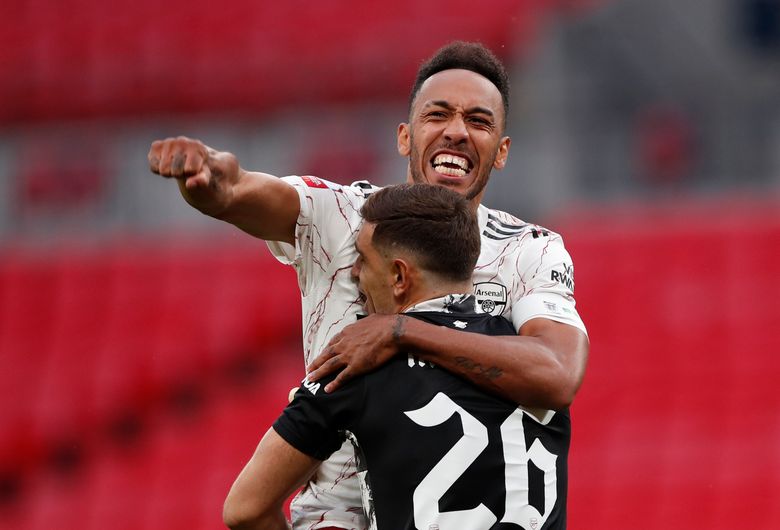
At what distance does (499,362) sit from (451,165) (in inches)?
32.1

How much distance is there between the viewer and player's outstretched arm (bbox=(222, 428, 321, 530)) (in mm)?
2783

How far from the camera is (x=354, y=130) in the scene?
453 inches

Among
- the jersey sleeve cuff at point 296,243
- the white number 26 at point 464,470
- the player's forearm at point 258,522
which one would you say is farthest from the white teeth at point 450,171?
the player's forearm at point 258,522

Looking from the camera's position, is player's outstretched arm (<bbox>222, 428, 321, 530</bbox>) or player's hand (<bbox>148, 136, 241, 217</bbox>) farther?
player's outstretched arm (<bbox>222, 428, 321, 530</bbox>)

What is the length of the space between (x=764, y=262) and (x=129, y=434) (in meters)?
4.64

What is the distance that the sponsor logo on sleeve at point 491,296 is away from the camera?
3.23 metres

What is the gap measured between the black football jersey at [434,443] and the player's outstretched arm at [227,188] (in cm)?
42

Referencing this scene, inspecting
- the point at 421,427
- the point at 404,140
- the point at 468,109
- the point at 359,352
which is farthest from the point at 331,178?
the point at 421,427

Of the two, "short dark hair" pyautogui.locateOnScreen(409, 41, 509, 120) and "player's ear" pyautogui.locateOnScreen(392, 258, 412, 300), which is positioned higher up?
"short dark hair" pyautogui.locateOnScreen(409, 41, 509, 120)

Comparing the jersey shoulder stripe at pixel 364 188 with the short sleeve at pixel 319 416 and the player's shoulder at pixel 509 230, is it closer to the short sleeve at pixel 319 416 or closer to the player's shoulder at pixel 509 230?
the player's shoulder at pixel 509 230

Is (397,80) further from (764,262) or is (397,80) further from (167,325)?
(764,262)

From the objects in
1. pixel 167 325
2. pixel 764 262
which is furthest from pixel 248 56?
pixel 764 262

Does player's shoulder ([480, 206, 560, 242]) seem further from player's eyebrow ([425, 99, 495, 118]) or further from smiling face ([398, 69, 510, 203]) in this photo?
player's eyebrow ([425, 99, 495, 118])

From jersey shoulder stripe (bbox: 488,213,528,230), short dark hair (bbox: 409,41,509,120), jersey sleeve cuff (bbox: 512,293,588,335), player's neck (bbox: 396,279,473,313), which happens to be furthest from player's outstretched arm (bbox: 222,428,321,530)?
short dark hair (bbox: 409,41,509,120)
